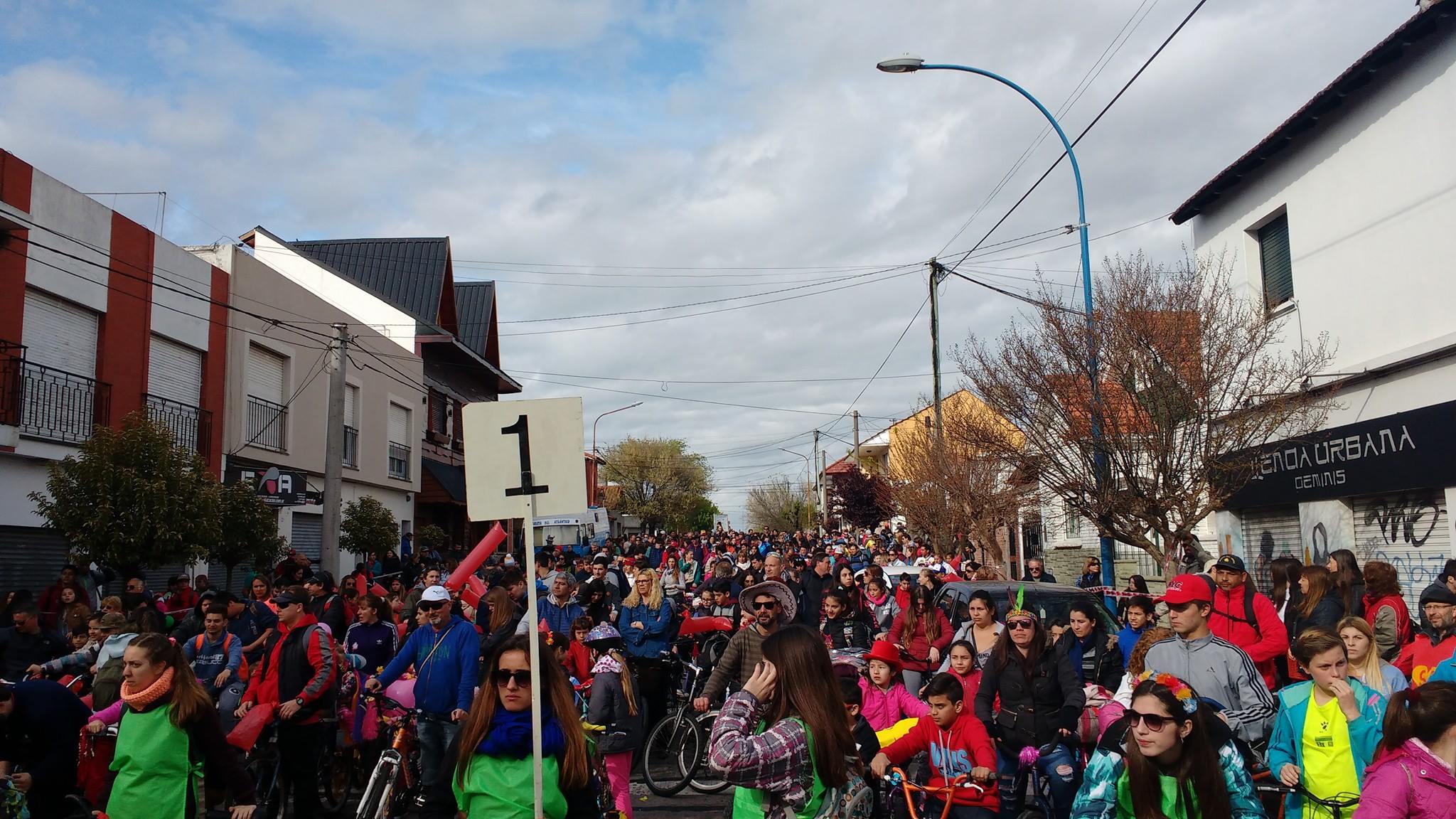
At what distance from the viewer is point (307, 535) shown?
25094 mm

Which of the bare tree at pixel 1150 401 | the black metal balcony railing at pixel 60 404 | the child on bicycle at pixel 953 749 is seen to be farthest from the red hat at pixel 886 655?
the black metal balcony railing at pixel 60 404

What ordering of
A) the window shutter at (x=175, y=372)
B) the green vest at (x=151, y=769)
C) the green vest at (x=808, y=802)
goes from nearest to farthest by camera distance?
1. the green vest at (x=808, y=802)
2. the green vest at (x=151, y=769)
3. the window shutter at (x=175, y=372)

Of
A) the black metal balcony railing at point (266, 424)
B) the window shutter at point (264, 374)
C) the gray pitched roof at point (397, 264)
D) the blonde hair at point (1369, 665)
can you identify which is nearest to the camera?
the blonde hair at point (1369, 665)

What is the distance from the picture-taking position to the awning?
3391cm

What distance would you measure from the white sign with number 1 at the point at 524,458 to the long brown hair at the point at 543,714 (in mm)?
666

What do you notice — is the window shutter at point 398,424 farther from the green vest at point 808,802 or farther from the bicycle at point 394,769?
the green vest at point 808,802

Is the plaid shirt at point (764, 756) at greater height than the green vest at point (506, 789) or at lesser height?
greater

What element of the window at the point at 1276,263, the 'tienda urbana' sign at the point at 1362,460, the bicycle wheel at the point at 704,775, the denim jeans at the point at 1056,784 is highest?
the window at the point at 1276,263

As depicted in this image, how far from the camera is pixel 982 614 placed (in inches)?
332

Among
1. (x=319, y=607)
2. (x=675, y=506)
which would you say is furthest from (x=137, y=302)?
(x=675, y=506)

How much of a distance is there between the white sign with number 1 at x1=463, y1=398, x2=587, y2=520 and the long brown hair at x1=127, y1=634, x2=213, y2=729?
159cm

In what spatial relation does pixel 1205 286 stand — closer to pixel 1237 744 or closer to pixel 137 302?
pixel 1237 744

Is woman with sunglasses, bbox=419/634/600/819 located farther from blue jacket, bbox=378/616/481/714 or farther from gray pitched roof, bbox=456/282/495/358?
gray pitched roof, bbox=456/282/495/358

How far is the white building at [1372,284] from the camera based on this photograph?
13578 millimetres
